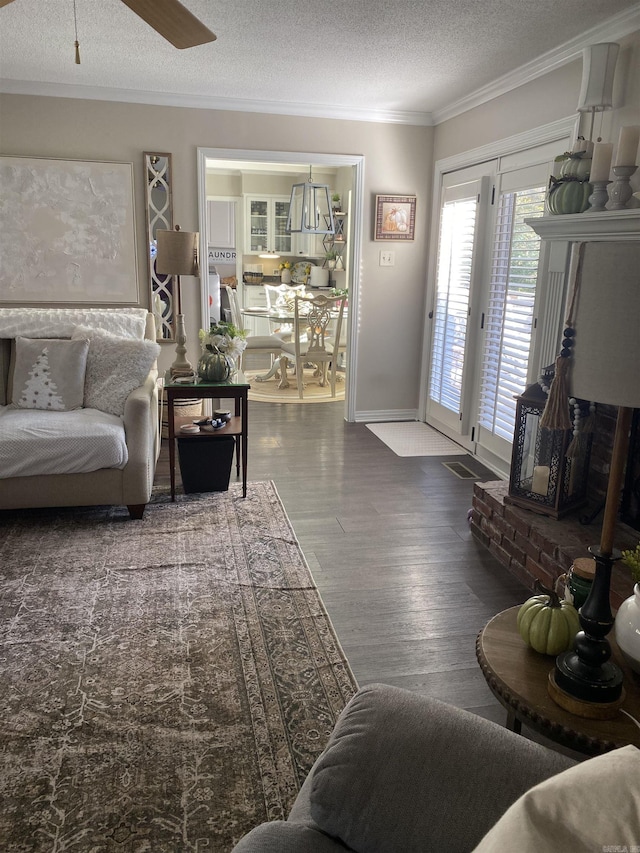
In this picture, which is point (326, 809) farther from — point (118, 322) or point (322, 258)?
point (322, 258)

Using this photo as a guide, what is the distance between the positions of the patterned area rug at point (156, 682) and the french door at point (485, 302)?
1865mm

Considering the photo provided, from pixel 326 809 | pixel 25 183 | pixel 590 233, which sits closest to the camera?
pixel 326 809

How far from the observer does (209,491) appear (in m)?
3.83

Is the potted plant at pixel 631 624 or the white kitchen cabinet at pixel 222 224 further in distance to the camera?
the white kitchen cabinet at pixel 222 224

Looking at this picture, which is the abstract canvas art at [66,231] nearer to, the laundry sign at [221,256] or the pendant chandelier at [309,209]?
the pendant chandelier at [309,209]

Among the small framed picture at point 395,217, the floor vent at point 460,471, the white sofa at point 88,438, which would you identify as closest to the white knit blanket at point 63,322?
the white sofa at point 88,438

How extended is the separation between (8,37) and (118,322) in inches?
64.6

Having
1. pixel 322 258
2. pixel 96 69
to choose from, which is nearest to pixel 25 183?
pixel 96 69

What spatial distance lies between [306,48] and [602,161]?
1769 mm

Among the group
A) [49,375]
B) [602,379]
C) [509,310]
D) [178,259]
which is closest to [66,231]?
[178,259]

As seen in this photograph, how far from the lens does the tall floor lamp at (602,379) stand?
1124mm

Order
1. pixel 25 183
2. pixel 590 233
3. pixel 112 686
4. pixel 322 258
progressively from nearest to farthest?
pixel 112 686 → pixel 590 233 → pixel 25 183 → pixel 322 258

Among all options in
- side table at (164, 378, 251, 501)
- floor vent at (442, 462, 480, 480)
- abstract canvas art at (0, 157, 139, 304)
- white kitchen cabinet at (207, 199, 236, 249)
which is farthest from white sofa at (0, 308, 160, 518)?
white kitchen cabinet at (207, 199, 236, 249)

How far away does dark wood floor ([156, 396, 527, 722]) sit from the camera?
2.29 meters
